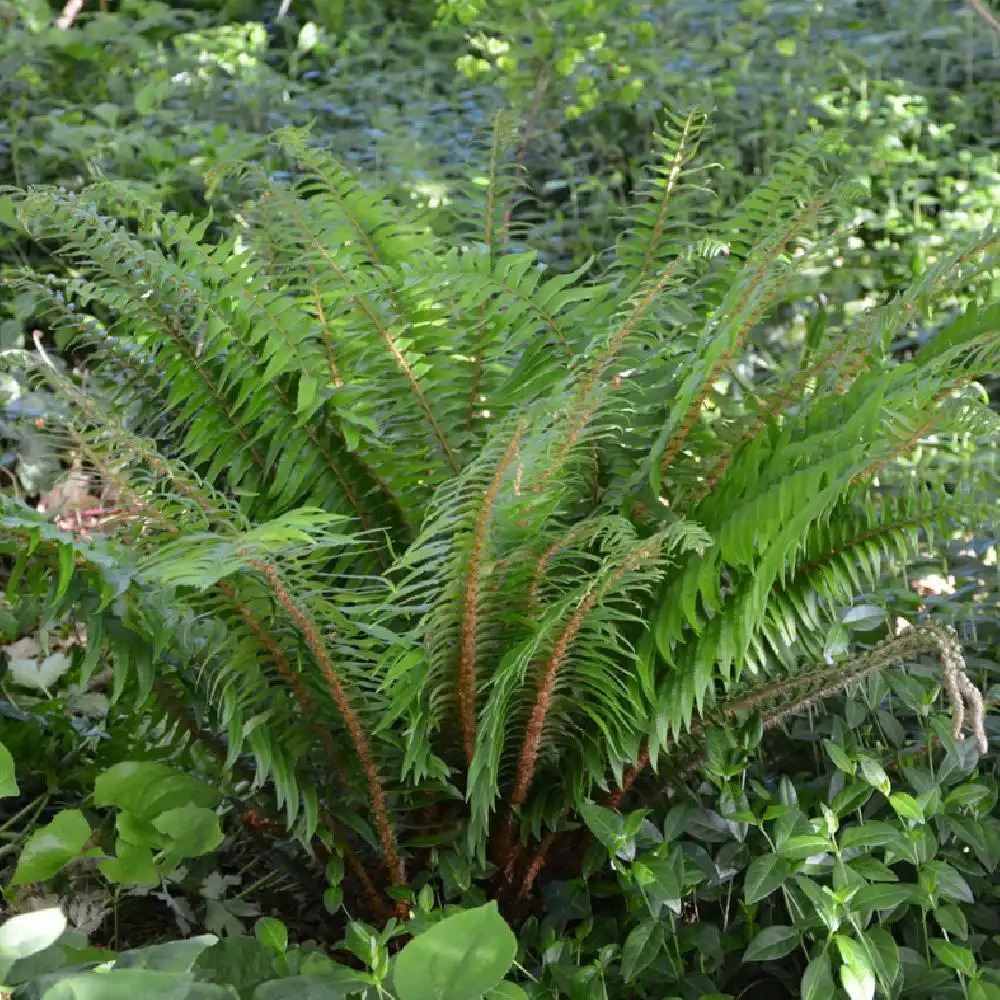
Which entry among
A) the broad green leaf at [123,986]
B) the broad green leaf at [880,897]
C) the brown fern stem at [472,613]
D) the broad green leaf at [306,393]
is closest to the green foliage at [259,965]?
the broad green leaf at [123,986]

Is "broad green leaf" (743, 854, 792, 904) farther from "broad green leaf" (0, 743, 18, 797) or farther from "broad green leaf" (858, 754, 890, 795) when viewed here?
"broad green leaf" (0, 743, 18, 797)

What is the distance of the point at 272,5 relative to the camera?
15.5 feet

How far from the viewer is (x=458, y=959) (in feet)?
3.04

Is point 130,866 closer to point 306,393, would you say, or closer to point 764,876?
point 306,393

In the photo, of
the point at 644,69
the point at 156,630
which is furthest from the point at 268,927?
the point at 644,69

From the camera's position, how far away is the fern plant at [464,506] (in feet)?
3.75

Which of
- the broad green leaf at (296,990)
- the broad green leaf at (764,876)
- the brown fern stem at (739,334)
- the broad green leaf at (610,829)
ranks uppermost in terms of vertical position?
the brown fern stem at (739,334)

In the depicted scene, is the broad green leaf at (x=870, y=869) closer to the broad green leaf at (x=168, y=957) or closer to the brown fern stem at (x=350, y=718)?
the brown fern stem at (x=350, y=718)

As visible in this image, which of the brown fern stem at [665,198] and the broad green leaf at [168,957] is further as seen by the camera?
the brown fern stem at [665,198]

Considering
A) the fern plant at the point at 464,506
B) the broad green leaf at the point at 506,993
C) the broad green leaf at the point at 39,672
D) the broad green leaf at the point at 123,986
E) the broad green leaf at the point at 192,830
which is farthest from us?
the broad green leaf at the point at 39,672

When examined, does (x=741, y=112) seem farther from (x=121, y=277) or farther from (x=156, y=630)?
(x=156, y=630)

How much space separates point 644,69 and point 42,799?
8.95 feet

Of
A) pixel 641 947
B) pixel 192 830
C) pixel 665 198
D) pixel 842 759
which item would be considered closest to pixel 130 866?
pixel 192 830

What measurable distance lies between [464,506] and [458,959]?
39 centimetres
